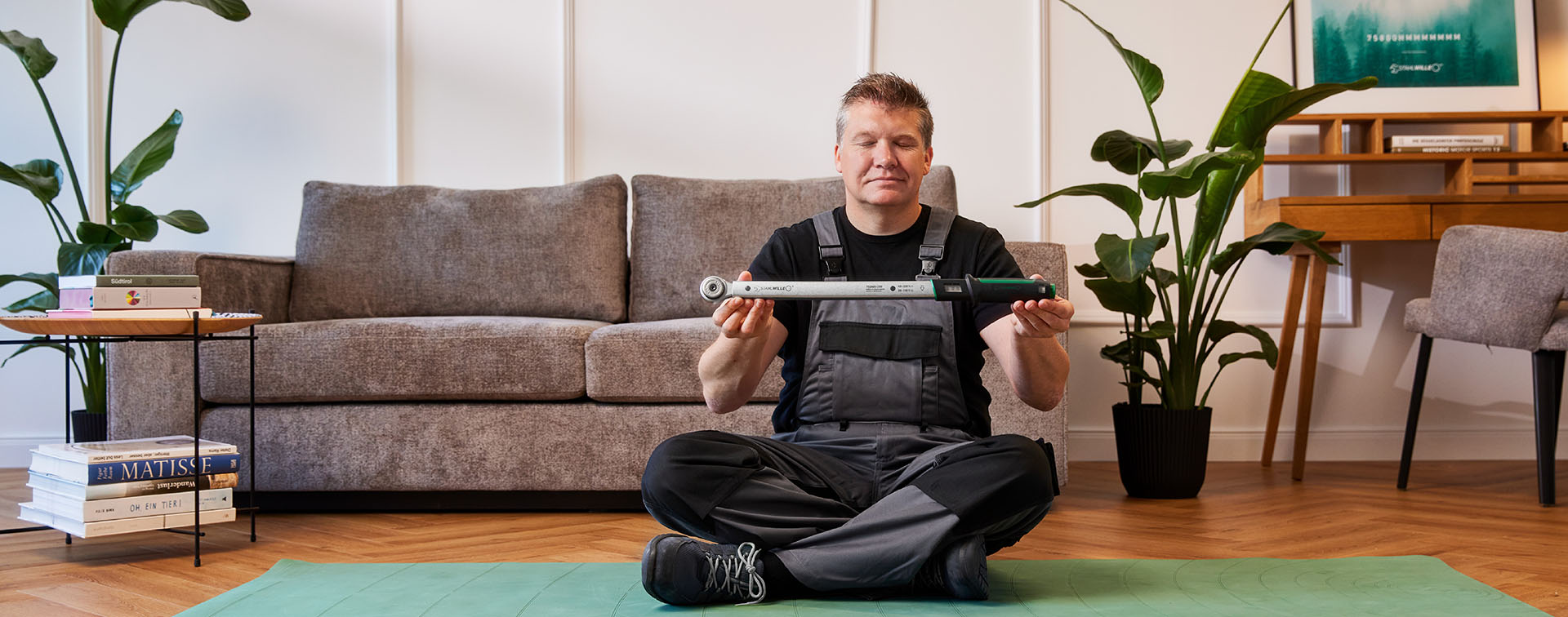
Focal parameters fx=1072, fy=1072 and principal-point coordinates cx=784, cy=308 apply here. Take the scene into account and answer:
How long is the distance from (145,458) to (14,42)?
1544mm

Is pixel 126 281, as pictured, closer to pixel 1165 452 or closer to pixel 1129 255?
pixel 1129 255

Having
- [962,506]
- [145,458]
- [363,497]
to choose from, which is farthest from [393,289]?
[962,506]

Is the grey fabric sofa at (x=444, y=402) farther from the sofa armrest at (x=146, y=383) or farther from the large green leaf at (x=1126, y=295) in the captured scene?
the large green leaf at (x=1126, y=295)

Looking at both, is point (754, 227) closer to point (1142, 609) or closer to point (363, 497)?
point (363, 497)

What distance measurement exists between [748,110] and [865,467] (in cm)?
206

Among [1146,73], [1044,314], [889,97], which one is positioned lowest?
[1044,314]

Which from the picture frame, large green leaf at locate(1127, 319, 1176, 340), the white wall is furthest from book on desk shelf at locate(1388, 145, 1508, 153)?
large green leaf at locate(1127, 319, 1176, 340)

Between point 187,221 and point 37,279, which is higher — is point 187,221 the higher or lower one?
the higher one

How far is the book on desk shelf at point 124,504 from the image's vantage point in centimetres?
201

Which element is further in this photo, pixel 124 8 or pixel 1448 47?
pixel 1448 47

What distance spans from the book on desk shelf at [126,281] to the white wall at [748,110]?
4.18ft

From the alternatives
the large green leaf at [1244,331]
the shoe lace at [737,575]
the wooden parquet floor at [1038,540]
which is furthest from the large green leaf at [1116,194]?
the shoe lace at [737,575]

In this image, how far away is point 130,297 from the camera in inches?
Answer: 81.8

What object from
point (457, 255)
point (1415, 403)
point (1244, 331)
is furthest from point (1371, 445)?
point (457, 255)
